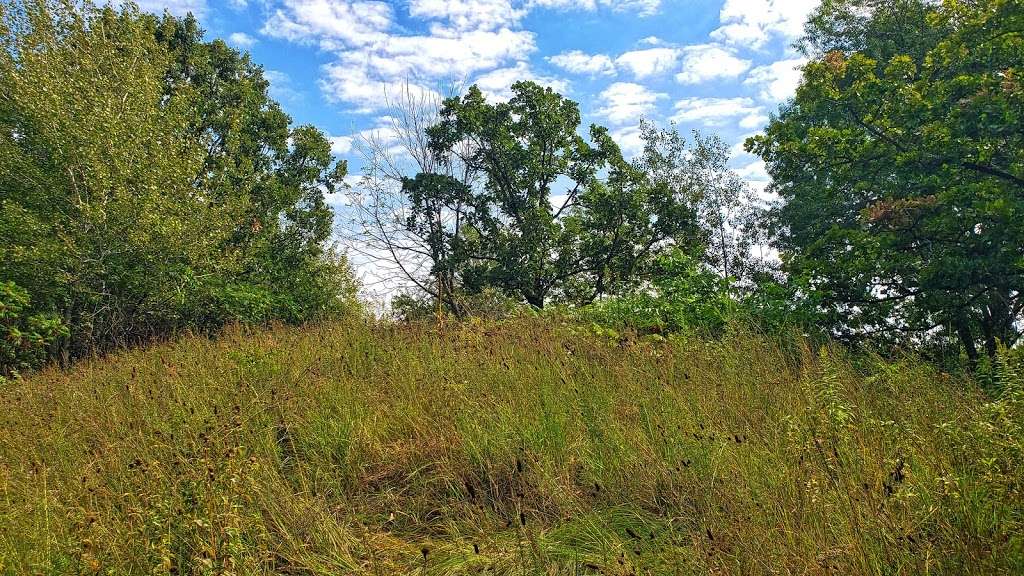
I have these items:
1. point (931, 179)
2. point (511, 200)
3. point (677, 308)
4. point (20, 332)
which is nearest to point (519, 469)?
point (677, 308)

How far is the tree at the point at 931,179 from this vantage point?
28.9 feet

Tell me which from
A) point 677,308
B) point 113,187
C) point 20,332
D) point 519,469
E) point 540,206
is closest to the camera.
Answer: point 519,469

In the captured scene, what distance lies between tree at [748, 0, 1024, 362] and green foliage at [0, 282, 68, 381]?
49.0 ft

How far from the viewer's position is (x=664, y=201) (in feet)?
67.3

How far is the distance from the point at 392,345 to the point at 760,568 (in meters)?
5.20

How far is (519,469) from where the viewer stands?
3547 millimetres

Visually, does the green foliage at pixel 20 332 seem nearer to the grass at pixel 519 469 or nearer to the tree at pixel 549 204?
the grass at pixel 519 469

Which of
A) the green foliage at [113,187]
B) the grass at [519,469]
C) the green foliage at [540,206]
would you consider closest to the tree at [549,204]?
the green foliage at [540,206]

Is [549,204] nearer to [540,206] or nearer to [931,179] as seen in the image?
[540,206]

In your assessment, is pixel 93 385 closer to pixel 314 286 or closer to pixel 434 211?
pixel 314 286

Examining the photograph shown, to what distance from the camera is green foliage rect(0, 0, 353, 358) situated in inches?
446

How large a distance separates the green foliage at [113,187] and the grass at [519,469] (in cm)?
741

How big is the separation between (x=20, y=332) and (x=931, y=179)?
55.9 feet

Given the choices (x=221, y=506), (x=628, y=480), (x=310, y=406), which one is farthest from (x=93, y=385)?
(x=628, y=480)
